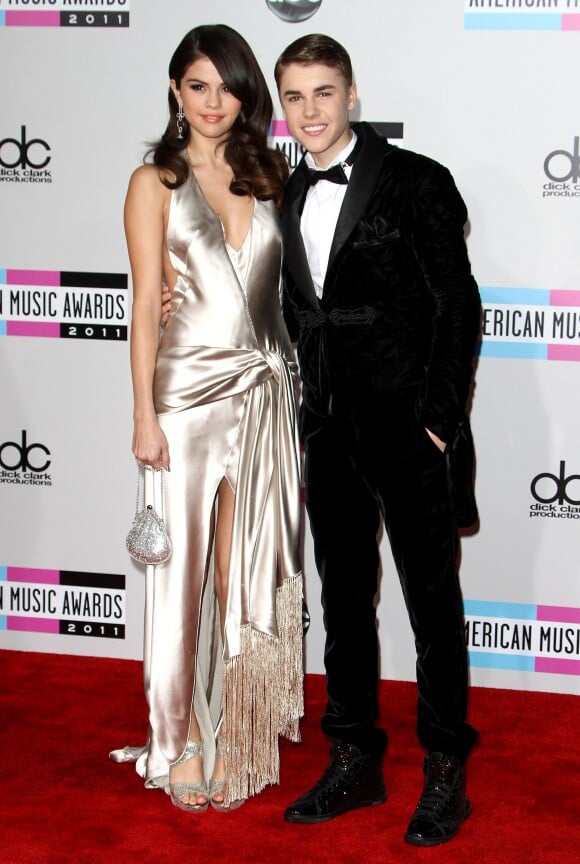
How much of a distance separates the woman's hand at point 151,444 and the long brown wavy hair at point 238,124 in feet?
2.10

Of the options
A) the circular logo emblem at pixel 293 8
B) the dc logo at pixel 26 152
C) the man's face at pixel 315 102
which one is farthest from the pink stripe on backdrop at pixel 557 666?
the dc logo at pixel 26 152

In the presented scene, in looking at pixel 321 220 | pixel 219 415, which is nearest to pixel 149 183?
pixel 321 220

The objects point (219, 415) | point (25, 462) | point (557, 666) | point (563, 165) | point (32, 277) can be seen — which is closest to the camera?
point (219, 415)

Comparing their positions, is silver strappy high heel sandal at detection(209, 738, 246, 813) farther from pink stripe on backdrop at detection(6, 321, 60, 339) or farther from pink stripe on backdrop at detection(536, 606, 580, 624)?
pink stripe on backdrop at detection(6, 321, 60, 339)

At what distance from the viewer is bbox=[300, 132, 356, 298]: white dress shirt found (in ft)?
9.37

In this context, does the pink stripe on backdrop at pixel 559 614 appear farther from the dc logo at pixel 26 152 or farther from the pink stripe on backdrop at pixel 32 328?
the dc logo at pixel 26 152

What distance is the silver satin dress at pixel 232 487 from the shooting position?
2930mm

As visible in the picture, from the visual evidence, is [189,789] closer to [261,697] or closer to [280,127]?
[261,697]

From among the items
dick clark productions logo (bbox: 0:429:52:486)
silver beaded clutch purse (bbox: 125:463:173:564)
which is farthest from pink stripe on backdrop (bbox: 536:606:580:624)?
dick clark productions logo (bbox: 0:429:52:486)

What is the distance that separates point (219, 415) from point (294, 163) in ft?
4.07

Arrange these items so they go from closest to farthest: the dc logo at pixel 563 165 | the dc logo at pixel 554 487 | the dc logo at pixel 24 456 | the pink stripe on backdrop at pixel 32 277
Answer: the dc logo at pixel 563 165, the dc logo at pixel 554 487, the pink stripe on backdrop at pixel 32 277, the dc logo at pixel 24 456

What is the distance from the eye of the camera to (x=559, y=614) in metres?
3.85

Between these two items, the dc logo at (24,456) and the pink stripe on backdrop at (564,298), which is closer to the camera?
the pink stripe on backdrop at (564,298)

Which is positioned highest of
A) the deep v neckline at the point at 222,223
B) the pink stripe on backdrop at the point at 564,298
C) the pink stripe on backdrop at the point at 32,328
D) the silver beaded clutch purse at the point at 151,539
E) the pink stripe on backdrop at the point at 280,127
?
the pink stripe on backdrop at the point at 280,127
